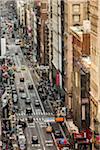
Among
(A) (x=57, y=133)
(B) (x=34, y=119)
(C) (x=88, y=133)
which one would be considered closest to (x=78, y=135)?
(C) (x=88, y=133)

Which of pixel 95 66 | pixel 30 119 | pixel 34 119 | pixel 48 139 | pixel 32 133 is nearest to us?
pixel 95 66

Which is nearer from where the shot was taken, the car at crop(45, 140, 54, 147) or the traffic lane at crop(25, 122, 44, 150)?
the traffic lane at crop(25, 122, 44, 150)

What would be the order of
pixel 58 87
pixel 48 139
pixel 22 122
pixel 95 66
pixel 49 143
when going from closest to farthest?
pixel 95 66 < pixel 49 143 < pixel 48 139 < pixel 22 122 < pixel 58 87

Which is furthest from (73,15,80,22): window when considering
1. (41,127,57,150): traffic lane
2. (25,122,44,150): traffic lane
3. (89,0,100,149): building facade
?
(89,0,100,149): building facade

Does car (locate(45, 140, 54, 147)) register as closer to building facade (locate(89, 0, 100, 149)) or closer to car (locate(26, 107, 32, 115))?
building facade (locate(89, 0, 100, 149))

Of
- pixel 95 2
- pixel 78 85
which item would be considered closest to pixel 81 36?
pixel 78 85

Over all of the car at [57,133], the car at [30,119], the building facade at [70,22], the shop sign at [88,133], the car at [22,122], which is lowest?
the car at [30,119]

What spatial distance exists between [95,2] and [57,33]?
48412mm

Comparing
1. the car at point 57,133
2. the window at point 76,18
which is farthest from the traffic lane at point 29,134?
the window at point 76,18

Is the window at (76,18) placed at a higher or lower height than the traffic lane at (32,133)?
higher

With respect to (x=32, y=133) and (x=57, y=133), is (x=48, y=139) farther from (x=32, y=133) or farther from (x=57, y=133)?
(x=32, y=133)

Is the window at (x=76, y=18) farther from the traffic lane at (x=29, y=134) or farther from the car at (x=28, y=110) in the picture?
the traffic lane at (x=29, y=134)

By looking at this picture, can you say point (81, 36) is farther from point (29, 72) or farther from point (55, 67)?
point (29, 72)

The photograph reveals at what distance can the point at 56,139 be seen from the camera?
89.0 metres
